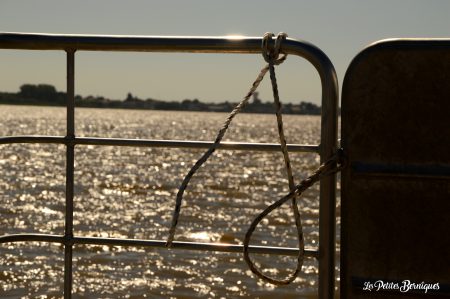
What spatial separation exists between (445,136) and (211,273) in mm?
8714

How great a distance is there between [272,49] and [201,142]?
0.28 m

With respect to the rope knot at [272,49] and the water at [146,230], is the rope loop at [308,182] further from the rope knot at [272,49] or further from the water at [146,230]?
the water at [146,230]

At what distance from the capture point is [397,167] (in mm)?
1859

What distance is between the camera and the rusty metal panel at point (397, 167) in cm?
183

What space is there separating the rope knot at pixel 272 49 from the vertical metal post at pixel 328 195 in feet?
0.42

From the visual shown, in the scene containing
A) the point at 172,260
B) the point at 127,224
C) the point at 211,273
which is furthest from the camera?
the point at 127,224

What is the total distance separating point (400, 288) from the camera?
1.92m

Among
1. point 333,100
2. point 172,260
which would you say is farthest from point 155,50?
point 172,260

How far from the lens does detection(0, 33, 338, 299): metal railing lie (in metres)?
1.95

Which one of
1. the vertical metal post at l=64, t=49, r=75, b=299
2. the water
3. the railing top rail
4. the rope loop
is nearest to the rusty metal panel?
the rope loop

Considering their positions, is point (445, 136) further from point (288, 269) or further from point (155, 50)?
point (288, 269)

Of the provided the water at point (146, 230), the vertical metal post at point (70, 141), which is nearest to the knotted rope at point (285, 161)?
the vertical metal post at point (70, 141)

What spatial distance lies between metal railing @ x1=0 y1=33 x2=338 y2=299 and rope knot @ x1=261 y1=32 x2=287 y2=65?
0.02 metres

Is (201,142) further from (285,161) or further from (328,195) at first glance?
(328,195)
